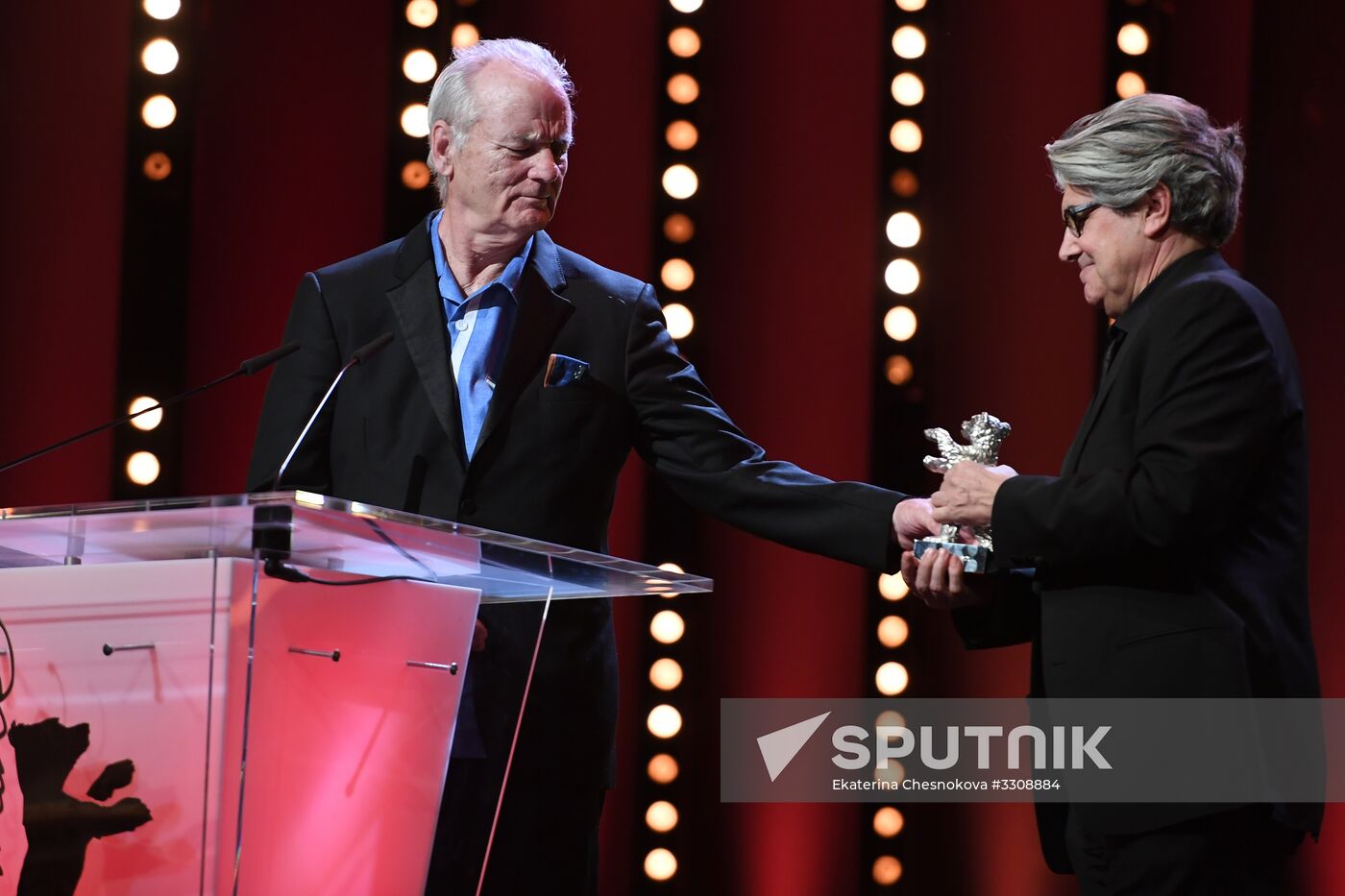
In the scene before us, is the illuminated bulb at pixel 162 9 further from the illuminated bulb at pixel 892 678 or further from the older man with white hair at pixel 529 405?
the illuminated bulb at pixel 892 678

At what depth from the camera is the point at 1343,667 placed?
10.2ft

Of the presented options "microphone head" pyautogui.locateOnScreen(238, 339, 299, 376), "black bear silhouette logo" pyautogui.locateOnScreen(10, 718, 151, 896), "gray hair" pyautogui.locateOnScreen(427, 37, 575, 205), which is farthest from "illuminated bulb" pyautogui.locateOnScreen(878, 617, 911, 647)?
"black bear silhouette logo" pyautogui.locateOnScreen(10, 718, 151, 896)

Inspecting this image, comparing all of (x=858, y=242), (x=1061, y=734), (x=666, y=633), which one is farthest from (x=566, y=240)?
(x=1061, y=734)

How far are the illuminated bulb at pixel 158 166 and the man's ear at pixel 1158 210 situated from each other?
198 centimetres

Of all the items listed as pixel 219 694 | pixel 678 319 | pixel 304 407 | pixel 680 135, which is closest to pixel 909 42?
pixel 680 135

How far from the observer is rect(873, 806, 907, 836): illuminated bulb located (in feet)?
10.1

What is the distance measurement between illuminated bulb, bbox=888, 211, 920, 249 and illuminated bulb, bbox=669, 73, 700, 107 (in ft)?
1.64

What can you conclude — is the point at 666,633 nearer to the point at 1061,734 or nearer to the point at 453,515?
the point at 453,515

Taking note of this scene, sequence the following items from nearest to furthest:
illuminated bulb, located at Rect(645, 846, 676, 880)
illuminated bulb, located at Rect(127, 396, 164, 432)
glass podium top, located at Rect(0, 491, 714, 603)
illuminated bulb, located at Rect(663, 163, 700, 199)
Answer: glass podium top, located at Rect(0, 491, 714, 603) → illuminated bulb, located at Rect(127, 396, 164, 432) → illuminated bulb, located at Rect(645, 846, 676, 880) → illuminated bulb, located at Rect(663, 163, 700, 199)

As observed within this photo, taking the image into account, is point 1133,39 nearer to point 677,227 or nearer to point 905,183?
point 905,183

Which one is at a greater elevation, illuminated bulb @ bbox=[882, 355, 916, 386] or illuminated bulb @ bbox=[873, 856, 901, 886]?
illuminated bulb @ bbox=[882, 355, 916, 386]

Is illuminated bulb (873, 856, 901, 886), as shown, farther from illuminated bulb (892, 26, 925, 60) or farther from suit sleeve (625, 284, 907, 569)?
illuminated bulb (892, 26, 925, 60)

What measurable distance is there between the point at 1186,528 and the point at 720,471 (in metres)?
0.87

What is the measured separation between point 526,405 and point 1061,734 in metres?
0.90
